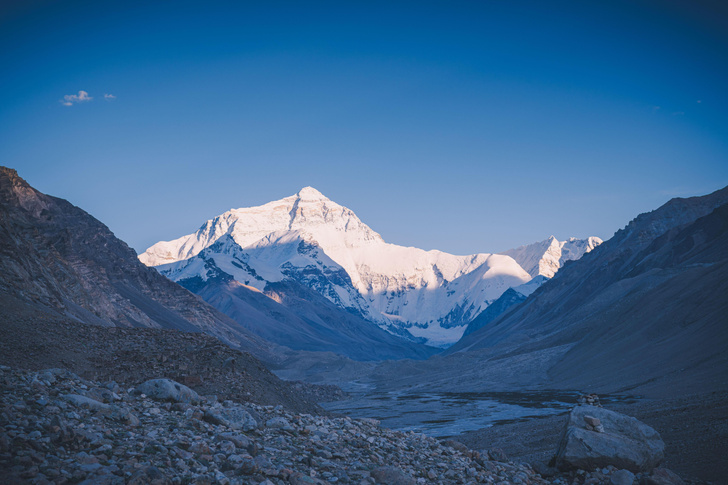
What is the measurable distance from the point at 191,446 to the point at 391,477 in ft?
14.8

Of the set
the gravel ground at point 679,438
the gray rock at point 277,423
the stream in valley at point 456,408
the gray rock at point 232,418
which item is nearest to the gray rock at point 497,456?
the gravel ground at point 679,438

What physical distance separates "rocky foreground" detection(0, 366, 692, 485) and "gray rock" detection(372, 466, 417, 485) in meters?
0.02

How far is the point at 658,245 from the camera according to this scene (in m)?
134

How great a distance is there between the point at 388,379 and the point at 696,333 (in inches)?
2923

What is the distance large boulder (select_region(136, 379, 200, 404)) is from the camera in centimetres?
1528

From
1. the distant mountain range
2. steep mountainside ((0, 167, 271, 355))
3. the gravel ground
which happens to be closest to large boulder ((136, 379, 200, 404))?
the gravel ground

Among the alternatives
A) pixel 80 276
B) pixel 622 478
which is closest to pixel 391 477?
pixel 622 478

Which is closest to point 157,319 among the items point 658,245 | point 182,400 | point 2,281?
point 2,281

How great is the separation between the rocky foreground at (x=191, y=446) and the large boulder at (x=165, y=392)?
3cm

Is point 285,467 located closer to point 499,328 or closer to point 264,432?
point 264,432

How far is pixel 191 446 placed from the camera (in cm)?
1096

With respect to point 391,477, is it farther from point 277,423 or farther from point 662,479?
point 662,479

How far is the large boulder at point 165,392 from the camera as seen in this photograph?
15.3m

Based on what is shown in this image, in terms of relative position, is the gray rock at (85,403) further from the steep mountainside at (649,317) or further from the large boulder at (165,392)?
the steep mountainside at (649,317)
